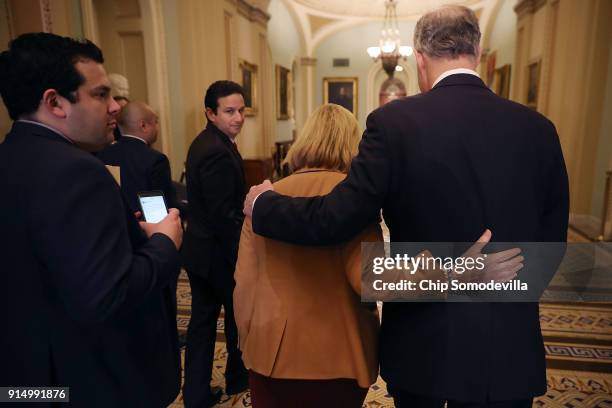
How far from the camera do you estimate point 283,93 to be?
11.8 m

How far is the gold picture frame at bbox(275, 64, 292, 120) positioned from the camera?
1127 cm

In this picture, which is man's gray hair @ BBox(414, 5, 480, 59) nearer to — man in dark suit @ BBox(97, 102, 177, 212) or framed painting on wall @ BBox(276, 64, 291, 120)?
man in dark suit @ BBox(97, 102, 177, 212)

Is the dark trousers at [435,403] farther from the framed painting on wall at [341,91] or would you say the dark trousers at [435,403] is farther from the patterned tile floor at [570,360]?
the framed painting on wall at [341,91]

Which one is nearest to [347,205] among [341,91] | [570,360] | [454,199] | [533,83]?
[454,199]

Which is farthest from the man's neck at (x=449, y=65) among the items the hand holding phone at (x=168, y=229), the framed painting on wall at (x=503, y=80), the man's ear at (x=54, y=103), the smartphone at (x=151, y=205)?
the framed painting on wall at (x=503, y=80)

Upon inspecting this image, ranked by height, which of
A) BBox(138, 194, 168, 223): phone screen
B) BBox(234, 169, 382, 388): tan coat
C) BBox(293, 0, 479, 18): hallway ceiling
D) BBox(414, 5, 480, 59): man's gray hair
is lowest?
BBox(234, 169, 382, 388): tan coat

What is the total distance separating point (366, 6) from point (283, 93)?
4.04 metres

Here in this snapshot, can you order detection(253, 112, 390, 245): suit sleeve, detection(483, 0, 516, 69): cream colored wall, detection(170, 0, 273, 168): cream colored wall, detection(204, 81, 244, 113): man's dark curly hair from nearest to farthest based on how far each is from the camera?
1. detection(253, 112, 390, 245): suit sleeve
2. detection(204, 81, 244, 113): man's dark curly hair
3. detection(170, 0, 273, 168): cream colored wall
4. detection(483, 0, 516, 69): cream colored wall

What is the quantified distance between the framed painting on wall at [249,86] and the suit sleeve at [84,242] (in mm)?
7481

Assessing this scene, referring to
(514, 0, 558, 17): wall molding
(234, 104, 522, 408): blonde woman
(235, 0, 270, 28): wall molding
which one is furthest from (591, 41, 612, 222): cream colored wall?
(234, 104, 522, 408): blonde woman

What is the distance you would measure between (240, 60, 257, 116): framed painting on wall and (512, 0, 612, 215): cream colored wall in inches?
216

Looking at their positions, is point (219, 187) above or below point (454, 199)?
below

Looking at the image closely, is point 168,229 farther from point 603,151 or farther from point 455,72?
point 603,151

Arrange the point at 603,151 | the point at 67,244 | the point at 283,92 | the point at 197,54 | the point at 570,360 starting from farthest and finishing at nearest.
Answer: the point at 283,92 → the point at 603,151 → the point at 197,54 → the point at 570,360 → the point at 67,244
